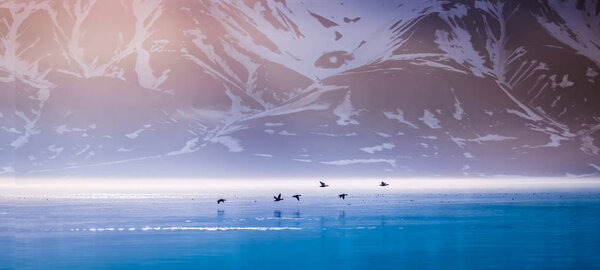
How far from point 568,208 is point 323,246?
3362 cm

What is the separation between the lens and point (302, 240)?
42.1 m

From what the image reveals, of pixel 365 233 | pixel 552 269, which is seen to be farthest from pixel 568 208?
pixel 552 269

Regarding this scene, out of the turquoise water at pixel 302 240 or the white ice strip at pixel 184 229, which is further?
the white ice strip at pixel 184 229

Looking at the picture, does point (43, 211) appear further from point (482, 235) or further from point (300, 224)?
point (482, 235)

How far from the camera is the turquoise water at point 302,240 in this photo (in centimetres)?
3406

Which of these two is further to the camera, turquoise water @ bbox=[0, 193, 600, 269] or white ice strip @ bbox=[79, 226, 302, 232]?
white ice strip @ bbox=[79, 226, 302, 232]

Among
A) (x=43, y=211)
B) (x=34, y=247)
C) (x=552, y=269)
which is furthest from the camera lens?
(x=43, y=211)

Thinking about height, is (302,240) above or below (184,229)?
below

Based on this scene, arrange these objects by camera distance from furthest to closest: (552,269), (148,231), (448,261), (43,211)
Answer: (43,211)
(148,231)
(448,261)
(552,269)

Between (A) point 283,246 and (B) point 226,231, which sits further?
(B) point 226,231

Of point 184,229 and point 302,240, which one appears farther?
point 184,229

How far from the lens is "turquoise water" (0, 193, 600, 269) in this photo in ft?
112

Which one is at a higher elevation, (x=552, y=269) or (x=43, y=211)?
(x=43, y=211)

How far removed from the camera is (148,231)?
4622cm
